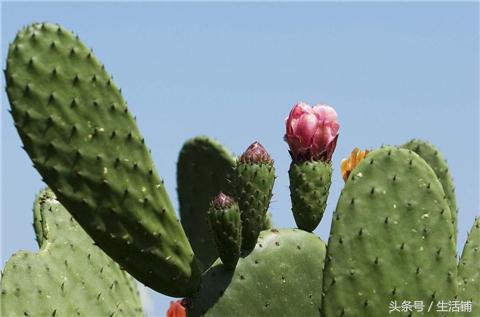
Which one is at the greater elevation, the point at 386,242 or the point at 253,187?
the point at 253,187

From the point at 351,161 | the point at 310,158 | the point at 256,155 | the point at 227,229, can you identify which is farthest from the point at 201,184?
the point at 227,229

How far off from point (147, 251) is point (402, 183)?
2.77 feet

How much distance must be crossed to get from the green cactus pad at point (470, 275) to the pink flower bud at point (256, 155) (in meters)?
0.90

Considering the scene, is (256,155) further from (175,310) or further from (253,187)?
(175,310)

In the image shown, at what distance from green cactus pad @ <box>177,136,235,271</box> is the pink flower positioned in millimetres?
1131

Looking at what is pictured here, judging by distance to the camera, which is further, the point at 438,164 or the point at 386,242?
the point at 438,164

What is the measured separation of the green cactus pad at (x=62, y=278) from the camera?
434 centimetres

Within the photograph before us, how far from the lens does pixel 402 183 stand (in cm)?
355

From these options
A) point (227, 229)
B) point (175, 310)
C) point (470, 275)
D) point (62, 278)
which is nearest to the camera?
point (227, 229)

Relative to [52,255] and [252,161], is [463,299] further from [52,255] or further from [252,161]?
[52,255]

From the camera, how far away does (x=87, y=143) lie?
11.5 ft

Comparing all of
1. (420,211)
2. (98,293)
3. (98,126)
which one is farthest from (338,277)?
(98,293)

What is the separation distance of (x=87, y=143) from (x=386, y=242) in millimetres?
989

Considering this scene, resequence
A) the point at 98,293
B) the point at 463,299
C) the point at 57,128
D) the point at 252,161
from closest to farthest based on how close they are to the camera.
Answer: the point at 57,128, the point at 252,161, the point at 463,299, the point at 98,293
